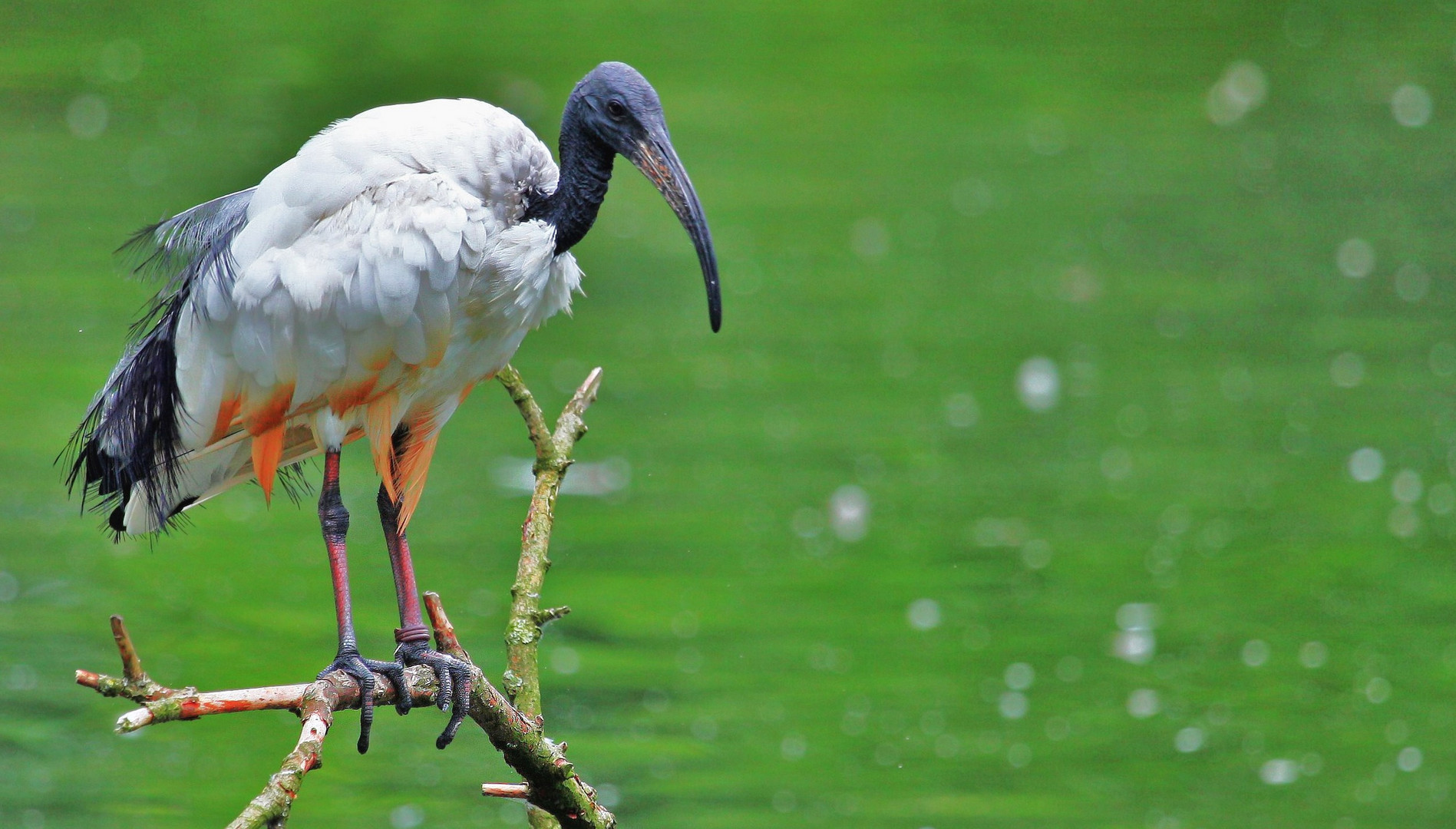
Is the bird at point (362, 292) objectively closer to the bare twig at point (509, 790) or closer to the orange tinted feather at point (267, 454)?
the orange tinted feather at point (267, 454)

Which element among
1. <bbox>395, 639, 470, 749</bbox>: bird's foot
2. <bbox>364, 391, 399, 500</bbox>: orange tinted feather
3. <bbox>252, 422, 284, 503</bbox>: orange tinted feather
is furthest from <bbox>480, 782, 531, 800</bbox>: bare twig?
<bbox>252, 422, 284, 503</bbox>: orange tinted feather

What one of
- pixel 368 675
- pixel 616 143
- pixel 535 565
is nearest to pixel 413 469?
pixel 535 565

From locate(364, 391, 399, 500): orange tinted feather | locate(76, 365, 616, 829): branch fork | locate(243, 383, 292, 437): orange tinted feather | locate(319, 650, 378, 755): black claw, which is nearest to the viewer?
locate(76, 365, 616, 829): branch fork

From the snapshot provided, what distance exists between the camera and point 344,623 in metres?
5.59

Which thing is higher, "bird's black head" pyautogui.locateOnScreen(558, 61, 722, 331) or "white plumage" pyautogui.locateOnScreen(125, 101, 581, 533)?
"bird's black head" pyautogui.locateOnScreen(558, 61, 722, 331)

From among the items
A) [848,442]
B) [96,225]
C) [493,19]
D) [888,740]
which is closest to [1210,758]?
[888,740]

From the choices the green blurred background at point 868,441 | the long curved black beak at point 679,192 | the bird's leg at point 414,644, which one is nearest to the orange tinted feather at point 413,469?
Answer: the bird's leg at point 414,644

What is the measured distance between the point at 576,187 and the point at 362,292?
70 centimetres

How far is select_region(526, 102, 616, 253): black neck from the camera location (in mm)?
5809

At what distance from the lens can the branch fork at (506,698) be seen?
4160 mm

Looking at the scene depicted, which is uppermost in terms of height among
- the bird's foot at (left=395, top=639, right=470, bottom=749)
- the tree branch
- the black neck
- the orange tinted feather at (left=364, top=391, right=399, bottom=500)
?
the black neck

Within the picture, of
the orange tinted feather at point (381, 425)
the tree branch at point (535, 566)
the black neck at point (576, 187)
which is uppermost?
the black neck at point (576, 187)

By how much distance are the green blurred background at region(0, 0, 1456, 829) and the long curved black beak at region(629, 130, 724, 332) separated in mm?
3851

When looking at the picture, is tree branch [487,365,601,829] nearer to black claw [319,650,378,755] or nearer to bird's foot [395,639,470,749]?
bird's foot [395,639,470,749]
